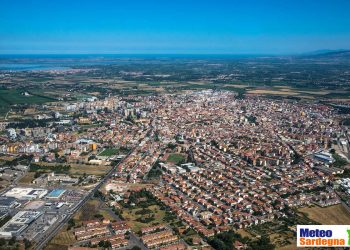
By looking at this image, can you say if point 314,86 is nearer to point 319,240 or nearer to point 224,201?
point 224,201

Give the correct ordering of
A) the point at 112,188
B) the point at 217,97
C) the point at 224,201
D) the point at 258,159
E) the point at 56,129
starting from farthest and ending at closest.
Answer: the point at 217,97, the point at 56,129, the point at 258,159, the point at 112,188, the point at 224,201

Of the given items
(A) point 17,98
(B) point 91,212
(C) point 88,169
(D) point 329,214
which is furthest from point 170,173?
(A) point 17,98

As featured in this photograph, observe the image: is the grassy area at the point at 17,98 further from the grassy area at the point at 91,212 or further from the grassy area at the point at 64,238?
the grassy area at the point at 64,238

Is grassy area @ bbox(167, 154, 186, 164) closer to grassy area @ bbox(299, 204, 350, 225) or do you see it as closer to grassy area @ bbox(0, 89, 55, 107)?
grassy area @ bbox(299, 204, 350, 225)

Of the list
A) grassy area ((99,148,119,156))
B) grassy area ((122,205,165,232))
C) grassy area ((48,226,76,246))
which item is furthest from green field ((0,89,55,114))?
grassy area ((48,226,76,246))

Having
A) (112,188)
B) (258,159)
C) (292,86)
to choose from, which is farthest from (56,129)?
(292,86)

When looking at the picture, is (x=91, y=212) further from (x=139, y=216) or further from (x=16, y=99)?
(x=16, y=99)

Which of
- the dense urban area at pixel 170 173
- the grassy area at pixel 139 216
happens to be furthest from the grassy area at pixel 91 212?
the grassy area at pixel 139 216
